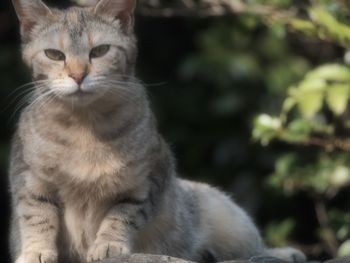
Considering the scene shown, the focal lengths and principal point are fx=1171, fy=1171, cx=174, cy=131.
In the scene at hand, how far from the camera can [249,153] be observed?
8617mm

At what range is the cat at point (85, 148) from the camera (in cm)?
521

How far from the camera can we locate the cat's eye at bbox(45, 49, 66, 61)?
5234 mm

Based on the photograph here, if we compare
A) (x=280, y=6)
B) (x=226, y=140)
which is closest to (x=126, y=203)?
(x=280, y=6)

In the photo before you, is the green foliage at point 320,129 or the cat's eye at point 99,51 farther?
the green foliage at point 320,129

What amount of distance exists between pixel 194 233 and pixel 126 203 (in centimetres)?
76

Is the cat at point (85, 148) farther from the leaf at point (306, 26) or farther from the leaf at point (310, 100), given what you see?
the leaf at point (306, 26)

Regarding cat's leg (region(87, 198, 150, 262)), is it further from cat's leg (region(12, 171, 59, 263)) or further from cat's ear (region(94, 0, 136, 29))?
cat's ear (region(94, 0, 136, 29))

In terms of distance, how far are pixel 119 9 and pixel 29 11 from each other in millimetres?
420

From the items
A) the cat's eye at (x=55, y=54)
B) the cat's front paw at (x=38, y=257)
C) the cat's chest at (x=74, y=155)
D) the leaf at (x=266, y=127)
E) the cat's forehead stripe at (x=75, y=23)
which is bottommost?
the cat's front paw at (x=38, y=257)

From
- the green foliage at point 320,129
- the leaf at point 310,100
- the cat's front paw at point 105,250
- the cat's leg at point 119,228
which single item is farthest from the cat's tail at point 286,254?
the cat's front paw at point 105,250

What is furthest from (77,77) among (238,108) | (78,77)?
(238,108)

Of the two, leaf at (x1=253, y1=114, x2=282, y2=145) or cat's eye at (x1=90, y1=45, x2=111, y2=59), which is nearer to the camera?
cat's eye at (x1=90, y1=45, x2=111, y2=59)

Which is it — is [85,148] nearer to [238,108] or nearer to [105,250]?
[105,250]

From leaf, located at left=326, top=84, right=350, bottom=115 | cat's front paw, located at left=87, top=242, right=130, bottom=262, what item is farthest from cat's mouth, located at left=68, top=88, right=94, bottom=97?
leaf, located at left=326, top=84, right=350, bottom=115
